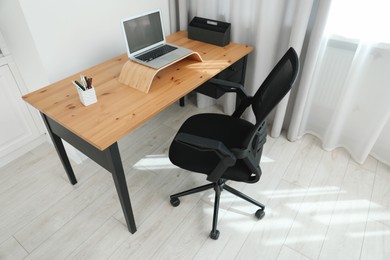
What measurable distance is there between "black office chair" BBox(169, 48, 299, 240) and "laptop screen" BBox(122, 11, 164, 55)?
18.1 inches

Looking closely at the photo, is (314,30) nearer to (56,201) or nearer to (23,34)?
(23,34)

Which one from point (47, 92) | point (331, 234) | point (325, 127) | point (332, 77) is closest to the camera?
point (47, 92)

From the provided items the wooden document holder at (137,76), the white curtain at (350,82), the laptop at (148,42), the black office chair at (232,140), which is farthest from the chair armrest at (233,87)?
the white curtain at (350,82)

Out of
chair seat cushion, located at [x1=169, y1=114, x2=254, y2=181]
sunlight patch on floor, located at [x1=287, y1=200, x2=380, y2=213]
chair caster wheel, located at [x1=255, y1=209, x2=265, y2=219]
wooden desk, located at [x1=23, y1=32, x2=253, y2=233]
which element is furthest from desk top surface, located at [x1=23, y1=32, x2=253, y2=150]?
sunlight patch on floor, located at [x1=287, y1=200, x2=380, y2=213]

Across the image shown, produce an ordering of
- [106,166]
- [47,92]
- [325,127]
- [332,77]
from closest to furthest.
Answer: [106,166] → [47,92] → [332,77] → [325,127]

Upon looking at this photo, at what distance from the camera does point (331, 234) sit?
1.61m

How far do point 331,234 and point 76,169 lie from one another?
5.91 ft

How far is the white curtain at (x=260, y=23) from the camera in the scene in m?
1.77

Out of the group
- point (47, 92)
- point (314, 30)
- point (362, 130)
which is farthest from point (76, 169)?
point (362, 130)

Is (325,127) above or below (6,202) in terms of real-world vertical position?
above

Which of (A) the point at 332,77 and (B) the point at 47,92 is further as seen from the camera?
(A) the point at 332,77

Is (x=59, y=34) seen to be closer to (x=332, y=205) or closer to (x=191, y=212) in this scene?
(x=191, y=212)

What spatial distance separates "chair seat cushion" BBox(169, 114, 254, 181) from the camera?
4.45ft

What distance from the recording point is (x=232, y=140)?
1.51 metres
